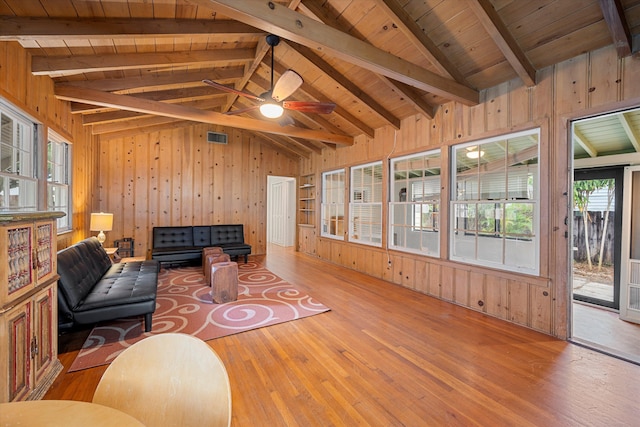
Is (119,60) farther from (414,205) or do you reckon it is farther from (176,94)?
(414,205)

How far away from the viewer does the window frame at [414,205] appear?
3.93 metres

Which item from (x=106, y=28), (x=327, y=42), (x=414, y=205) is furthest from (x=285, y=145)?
(x=327, y=42)

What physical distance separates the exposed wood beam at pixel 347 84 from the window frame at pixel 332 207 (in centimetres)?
169

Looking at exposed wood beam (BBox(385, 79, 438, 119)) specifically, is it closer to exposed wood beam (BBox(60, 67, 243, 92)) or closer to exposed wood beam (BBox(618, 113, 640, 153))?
exposed wood beam (BBox(618, 113, 640, 153))

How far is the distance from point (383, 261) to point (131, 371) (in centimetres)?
417

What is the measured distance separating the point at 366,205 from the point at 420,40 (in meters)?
3.01

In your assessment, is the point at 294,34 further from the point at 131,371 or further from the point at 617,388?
the point at 617,388

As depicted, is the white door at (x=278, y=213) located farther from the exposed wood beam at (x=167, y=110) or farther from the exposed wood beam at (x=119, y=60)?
the exposed wood beam at (x=119, y=60)

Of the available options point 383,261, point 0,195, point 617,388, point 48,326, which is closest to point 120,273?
point 0,195

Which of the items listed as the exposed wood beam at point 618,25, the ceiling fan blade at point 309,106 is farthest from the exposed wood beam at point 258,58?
the exposed wood beam at point 618,25

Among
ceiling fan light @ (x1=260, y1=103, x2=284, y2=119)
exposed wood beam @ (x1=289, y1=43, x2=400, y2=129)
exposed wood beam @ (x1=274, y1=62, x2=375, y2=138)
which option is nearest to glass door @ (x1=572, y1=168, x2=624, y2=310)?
exposed wood beam @ (x1=289, y1=43, x2=400, y2=129)

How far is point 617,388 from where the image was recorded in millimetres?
1896

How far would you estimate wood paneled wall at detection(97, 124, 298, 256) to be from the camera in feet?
18.5

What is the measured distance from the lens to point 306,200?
758 cm
